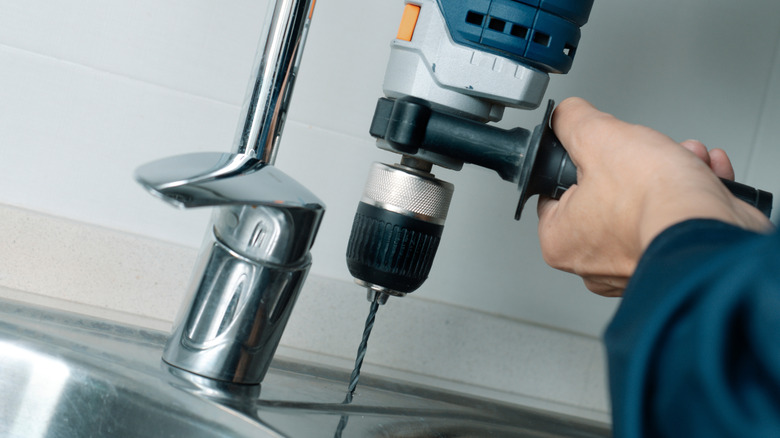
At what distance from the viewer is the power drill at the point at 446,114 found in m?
0.35

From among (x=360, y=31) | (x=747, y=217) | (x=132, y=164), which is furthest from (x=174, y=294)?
(x=747, y=217)

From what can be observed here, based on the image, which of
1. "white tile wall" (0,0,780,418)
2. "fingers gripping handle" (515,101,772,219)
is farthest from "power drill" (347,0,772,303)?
"white tile wall" (0,0,780,418)

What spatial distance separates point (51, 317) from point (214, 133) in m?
0.17

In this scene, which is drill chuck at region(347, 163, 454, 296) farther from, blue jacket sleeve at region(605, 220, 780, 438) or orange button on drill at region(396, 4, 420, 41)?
blue jacket sleeve at region(605, 220, 780, 438)

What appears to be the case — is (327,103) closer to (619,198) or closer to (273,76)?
(273,76)

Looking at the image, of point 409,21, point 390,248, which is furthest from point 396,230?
point 409,21

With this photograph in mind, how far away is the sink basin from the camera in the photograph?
0.35 m

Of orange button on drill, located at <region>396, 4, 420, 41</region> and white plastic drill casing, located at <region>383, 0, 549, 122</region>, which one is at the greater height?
orange button on drill, located at <region>396, 4, 420, 41</region>

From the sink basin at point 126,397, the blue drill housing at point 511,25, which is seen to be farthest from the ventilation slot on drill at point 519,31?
the sink basin at point 126,397

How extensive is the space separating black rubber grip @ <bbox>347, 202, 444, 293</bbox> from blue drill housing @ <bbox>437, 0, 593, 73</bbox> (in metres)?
0.10

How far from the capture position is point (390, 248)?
358 mm

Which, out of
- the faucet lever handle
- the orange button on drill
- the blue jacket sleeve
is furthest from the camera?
the orange button on drill

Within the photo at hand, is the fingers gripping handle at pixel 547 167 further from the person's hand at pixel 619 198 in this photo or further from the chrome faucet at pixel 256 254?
the chrome faucet at pixel 256 254

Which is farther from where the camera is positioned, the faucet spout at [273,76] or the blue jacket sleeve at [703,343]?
the faucet spout at [273,76]
